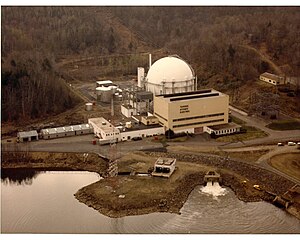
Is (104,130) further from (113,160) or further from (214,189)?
(214,189)

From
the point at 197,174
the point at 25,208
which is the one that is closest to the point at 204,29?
the point at 197,174

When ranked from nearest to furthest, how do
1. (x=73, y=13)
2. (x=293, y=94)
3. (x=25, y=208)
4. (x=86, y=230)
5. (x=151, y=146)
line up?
(x=86, y=230)
(x=25, y=208)
(x=151, y=146)
(x=293, y=94)
(x=73, y=13)

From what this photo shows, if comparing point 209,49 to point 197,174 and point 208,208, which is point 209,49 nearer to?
point 197,174

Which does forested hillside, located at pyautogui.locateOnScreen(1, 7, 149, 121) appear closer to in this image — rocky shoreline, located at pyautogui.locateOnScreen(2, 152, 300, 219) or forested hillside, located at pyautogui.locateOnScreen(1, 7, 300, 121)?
forested hillside, located at pyautogui.locateOnScreen(1, 7, 300, 121)

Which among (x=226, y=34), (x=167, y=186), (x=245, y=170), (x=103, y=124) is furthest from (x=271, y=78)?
(x=167, y=186)

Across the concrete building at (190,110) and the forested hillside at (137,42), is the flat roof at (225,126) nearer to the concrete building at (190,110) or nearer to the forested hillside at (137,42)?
the concrete building at (190,110)

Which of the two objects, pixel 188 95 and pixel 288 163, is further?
pixel 188 95

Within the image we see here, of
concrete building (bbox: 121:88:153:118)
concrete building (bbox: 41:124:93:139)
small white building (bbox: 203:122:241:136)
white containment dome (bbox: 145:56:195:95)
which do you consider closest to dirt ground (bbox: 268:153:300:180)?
small white building (bbox: 203:122:241:136)
